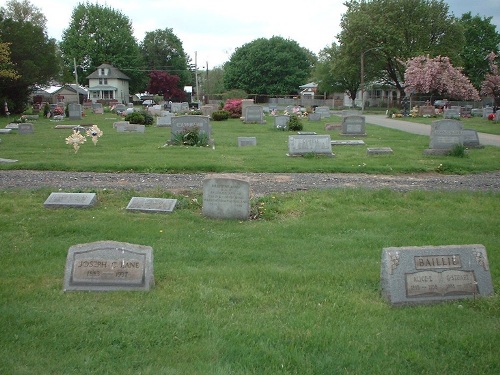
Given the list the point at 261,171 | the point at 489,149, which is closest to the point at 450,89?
the point at 489,149

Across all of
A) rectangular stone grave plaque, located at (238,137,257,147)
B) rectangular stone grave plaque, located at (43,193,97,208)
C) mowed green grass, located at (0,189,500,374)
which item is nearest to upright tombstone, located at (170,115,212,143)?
rectangular stone grave plaque, located at (238,137,257,147)

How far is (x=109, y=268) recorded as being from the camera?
19.0 ft

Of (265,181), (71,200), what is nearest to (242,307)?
(71,200)

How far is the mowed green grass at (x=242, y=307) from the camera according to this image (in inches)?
166

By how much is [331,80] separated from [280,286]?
74.5m

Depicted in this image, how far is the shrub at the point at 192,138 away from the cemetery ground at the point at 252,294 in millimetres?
9161

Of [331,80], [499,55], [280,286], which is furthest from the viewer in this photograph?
[331,80]

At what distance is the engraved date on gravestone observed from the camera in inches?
213

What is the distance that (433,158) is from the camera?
1719 centimetres

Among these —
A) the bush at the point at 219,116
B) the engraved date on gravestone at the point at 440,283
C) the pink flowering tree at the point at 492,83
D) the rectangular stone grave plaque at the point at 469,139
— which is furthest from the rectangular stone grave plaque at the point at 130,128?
the pink flowering tree at the point at 492,83

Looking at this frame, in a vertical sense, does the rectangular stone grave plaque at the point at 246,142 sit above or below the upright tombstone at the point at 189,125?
below

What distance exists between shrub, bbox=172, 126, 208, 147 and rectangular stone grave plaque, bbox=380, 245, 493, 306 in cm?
1556

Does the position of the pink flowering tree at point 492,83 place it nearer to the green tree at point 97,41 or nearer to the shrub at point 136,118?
the shrub at point 136,118

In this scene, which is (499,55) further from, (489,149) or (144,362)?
(144,362)
